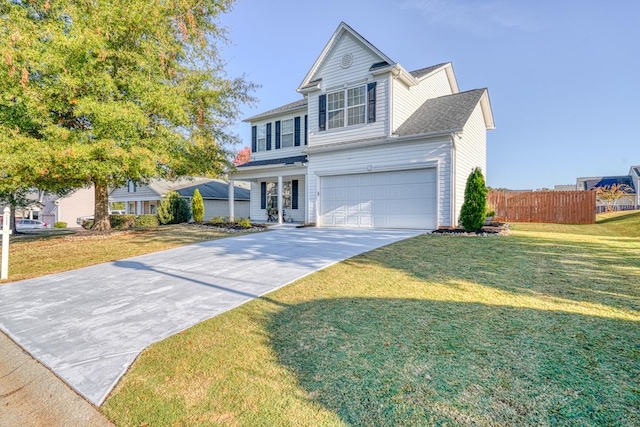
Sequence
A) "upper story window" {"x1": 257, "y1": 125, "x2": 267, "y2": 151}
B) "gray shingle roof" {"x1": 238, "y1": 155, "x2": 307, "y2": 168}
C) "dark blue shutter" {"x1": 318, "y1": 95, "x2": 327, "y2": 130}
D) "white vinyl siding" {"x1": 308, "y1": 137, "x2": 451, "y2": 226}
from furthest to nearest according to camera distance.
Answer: "upper story window" {"x1": 257, "y1": 125, "x2": 267, "y2": 151}
"gray shingle roof" {"x1": 238, "y1": 155, "x2": 307, "y2": 168}
"dark blue shutter" {"x1": 318, "y1": 95, "x2": 327, "y2": 130}
"white vinyl siding" {"x1": 308, "y1": 137, "x2": 451, "y2": 226}

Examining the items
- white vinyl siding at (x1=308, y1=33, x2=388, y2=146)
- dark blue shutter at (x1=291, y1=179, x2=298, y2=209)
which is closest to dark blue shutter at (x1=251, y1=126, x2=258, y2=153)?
dark blue shutter at (x1=291, y1=179, x2=298, y2=209)

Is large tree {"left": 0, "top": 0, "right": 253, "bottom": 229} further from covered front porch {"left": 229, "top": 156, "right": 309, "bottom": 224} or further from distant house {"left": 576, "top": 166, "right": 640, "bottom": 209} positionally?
distant house {"left": 576, "top": 166, "right": 640, "bottom": 209}

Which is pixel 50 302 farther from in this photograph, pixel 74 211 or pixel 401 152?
pixel 74 211

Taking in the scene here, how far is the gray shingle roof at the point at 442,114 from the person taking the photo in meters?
11.9

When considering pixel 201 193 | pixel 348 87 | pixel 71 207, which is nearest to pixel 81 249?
pixel 348 87

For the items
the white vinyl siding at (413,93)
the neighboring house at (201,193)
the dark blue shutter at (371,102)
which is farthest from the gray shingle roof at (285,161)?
the neighboring house at (201,193)

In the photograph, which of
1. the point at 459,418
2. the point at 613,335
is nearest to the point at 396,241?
the point at 613,335

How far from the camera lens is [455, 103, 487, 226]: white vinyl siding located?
1226 cm

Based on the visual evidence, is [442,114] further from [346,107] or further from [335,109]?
[335,109]

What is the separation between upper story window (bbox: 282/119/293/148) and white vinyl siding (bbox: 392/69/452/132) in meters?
6.57

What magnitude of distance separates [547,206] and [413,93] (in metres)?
9.95

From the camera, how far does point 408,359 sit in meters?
2.91

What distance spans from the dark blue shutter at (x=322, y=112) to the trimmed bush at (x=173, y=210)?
38.4 feet

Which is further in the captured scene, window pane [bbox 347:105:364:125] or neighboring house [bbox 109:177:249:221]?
neighboring house [bbox 109:177:249:221]
